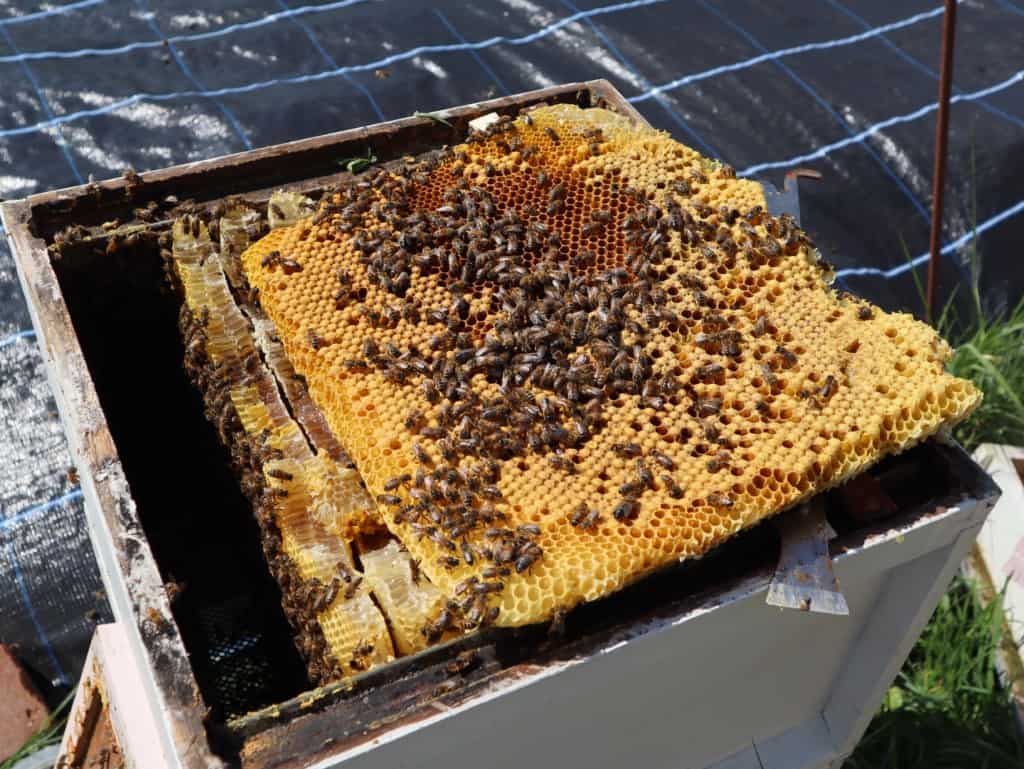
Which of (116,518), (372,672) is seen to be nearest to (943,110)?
(372,672)

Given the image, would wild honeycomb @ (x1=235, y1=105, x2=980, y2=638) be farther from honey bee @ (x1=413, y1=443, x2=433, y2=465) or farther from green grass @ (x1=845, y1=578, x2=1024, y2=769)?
green grass @ (x1=845, y1=578, x2=1024, y2=769)

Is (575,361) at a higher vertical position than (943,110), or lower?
lower

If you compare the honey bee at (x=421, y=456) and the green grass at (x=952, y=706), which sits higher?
the honey bee at (x=421, y=456)

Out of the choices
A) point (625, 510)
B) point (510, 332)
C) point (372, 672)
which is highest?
point (510, 332)

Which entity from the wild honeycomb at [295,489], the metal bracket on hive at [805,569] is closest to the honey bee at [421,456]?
the wild honeycomb at [295,489]

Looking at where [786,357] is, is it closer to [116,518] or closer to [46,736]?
[116,518]

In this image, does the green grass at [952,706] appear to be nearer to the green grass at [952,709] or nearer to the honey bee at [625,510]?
the green grass at [952,709]
